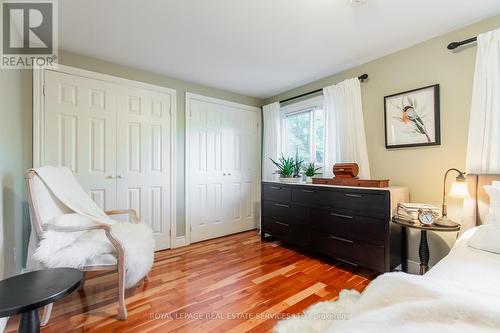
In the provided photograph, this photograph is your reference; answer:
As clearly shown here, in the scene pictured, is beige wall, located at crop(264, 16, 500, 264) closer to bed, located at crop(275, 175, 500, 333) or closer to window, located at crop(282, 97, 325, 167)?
window, located at crop(282, 97, 325, 167)

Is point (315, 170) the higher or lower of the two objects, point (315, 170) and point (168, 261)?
the higher

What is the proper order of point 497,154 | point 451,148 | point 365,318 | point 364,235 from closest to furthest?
point 365,318, point 497,154, point 451,148, point 364,235

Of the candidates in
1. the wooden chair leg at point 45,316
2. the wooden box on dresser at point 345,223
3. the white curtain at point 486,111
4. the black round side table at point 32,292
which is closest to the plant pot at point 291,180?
the wooden box on dresser at point 345,223

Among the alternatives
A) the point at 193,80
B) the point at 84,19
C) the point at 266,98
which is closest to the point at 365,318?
the point at 84,19

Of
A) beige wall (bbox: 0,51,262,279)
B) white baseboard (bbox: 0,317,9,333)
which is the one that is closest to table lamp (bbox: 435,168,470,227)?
white baseboard (bbox: 0,317,9,333)

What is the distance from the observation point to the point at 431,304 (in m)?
0.72

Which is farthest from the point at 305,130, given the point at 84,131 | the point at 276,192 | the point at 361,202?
the point at 84,131

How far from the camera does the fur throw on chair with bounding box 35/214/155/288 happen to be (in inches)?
60.9

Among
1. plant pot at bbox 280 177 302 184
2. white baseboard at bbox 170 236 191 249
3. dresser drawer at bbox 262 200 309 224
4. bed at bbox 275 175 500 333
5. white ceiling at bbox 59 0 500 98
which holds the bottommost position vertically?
white baseboard at bbox 170 236 191 249

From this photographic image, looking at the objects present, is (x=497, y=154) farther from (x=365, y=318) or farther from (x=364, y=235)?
(x=365, y=318)

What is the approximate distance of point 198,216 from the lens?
332cm

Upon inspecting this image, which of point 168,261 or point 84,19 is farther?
Answer: point 168,261

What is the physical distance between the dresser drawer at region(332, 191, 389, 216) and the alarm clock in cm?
25

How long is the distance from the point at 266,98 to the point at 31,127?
120 inches
